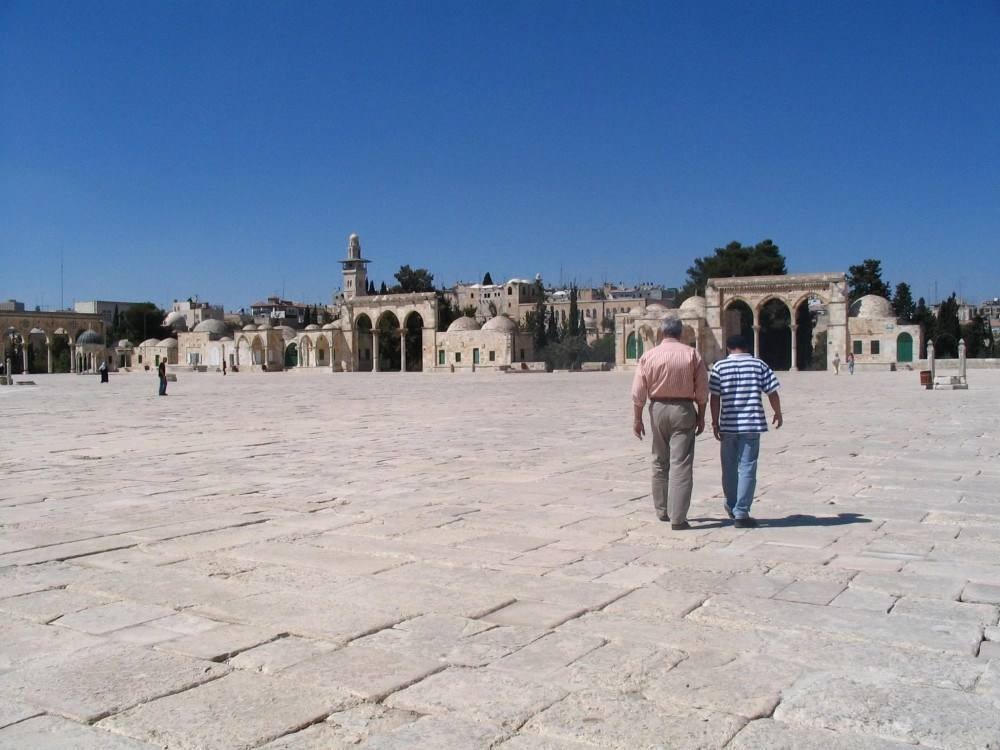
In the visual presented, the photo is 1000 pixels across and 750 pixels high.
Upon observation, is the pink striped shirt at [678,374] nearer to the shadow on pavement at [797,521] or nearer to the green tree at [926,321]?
the shadow on pavement at [797,521]

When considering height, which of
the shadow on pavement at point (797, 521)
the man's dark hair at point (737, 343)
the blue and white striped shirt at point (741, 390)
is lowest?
the shadow on pavement at point (797, 521)

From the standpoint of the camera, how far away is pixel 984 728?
262cm

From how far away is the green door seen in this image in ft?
159

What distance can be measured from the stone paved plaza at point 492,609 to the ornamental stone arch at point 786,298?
137 ft

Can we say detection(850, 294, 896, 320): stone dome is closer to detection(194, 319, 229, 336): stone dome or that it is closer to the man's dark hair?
the man's dark hair

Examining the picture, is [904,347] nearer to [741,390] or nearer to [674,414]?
[741,390]

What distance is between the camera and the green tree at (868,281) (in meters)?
61.6

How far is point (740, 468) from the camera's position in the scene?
19.1 ft

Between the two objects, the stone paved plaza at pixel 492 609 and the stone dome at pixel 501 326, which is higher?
the stone dome at pixel 501 326

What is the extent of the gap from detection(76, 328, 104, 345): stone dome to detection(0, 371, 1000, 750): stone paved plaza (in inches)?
2976

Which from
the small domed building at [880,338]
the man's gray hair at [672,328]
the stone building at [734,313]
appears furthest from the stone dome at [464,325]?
the man's gray hair at [672,328]

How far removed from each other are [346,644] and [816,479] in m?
5.60

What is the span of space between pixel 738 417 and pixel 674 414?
439 millimetres

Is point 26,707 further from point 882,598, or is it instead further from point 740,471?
point 740,471
